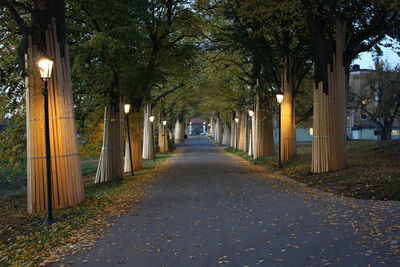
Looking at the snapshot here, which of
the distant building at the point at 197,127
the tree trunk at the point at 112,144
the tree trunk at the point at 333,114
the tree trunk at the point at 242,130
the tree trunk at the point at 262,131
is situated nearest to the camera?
the tree trunk at the point at 333,114

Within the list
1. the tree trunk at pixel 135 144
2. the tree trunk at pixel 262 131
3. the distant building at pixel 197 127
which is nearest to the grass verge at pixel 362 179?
the tree trunk at pixel 135 144

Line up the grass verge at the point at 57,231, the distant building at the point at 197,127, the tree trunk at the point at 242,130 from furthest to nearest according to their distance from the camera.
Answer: the distant building at the point at 197,127 < the tree trunk at the point at 242,130 < the grass verge at the point at 57,231

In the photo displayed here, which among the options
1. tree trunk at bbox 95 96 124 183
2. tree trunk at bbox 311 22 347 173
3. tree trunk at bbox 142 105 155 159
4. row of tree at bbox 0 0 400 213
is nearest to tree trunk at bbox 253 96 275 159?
row of tree at bbox 0 0 400 213

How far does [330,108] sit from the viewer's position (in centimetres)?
1664

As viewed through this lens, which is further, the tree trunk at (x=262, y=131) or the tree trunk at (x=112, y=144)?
the tree trunk at (x=262, y=131)

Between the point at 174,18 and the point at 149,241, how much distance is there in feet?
56.6

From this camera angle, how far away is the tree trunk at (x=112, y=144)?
19312mm

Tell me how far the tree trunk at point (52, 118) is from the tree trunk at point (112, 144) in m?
7.22

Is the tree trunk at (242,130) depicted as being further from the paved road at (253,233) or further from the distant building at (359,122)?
the paved road at (253,233)

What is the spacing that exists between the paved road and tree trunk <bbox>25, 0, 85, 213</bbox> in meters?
2.30

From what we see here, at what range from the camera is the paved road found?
6.26m

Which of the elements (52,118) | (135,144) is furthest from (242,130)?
(52,118)

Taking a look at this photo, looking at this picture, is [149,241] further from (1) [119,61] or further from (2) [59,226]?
(1) [119,61]

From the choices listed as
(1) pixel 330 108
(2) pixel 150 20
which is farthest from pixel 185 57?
(1) pixel 330 108
